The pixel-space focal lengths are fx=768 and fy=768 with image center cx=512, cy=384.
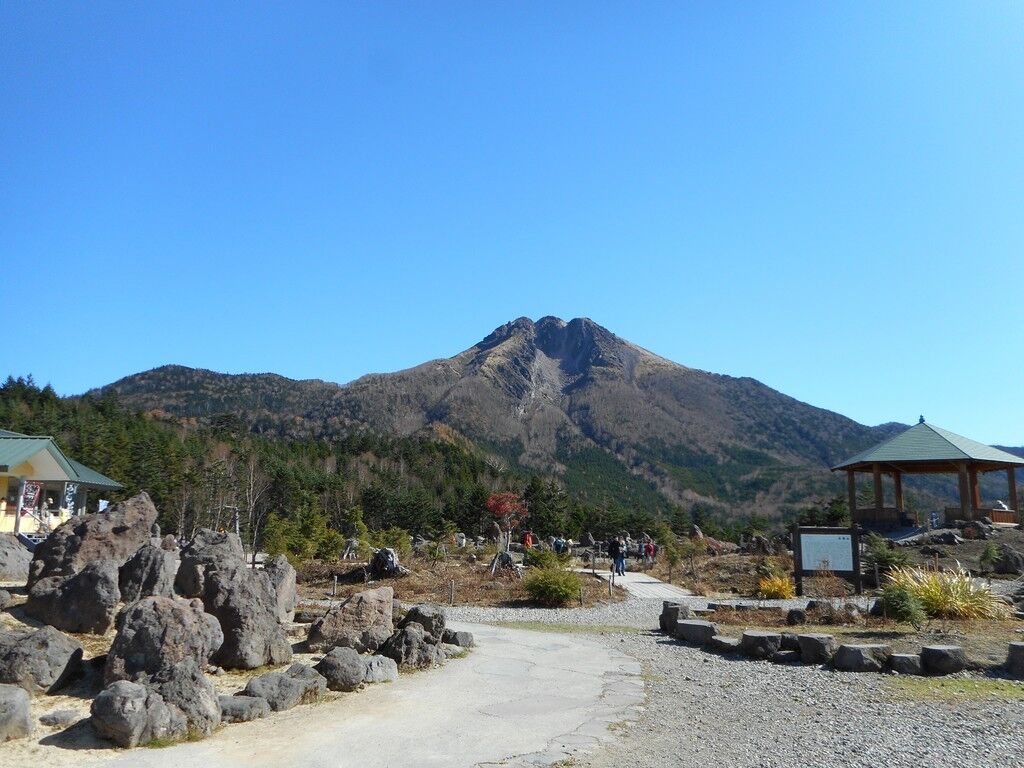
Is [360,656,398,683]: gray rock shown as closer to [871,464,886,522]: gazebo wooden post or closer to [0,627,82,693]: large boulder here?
[0,627,82,693]: large boulder

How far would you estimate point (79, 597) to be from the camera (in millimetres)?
10969

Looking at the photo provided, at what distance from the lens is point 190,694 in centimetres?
730

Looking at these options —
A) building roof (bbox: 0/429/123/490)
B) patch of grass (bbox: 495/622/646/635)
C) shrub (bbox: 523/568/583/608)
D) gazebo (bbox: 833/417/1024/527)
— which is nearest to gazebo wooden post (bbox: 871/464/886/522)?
gazebo (bbox: 833/417/1024/527)

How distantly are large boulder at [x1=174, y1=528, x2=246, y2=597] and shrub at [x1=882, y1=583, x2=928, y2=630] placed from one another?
35.6 ft

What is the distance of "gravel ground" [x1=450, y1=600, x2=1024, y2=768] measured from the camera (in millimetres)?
6676

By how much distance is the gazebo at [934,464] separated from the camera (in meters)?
31.3

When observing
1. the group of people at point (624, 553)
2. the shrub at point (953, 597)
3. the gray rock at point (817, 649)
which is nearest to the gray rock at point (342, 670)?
the gray rock at point (817, 649)

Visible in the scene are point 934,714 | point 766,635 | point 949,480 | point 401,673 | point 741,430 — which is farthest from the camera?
point 741,430

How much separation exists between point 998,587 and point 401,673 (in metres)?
15.9

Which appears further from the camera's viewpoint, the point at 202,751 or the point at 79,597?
the point at 79,597

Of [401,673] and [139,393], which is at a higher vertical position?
[139,393]

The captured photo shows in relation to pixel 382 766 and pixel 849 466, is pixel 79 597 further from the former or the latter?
pixel 849 466

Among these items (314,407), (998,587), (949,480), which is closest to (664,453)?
(949,480)

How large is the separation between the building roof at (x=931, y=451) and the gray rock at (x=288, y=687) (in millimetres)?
29095
